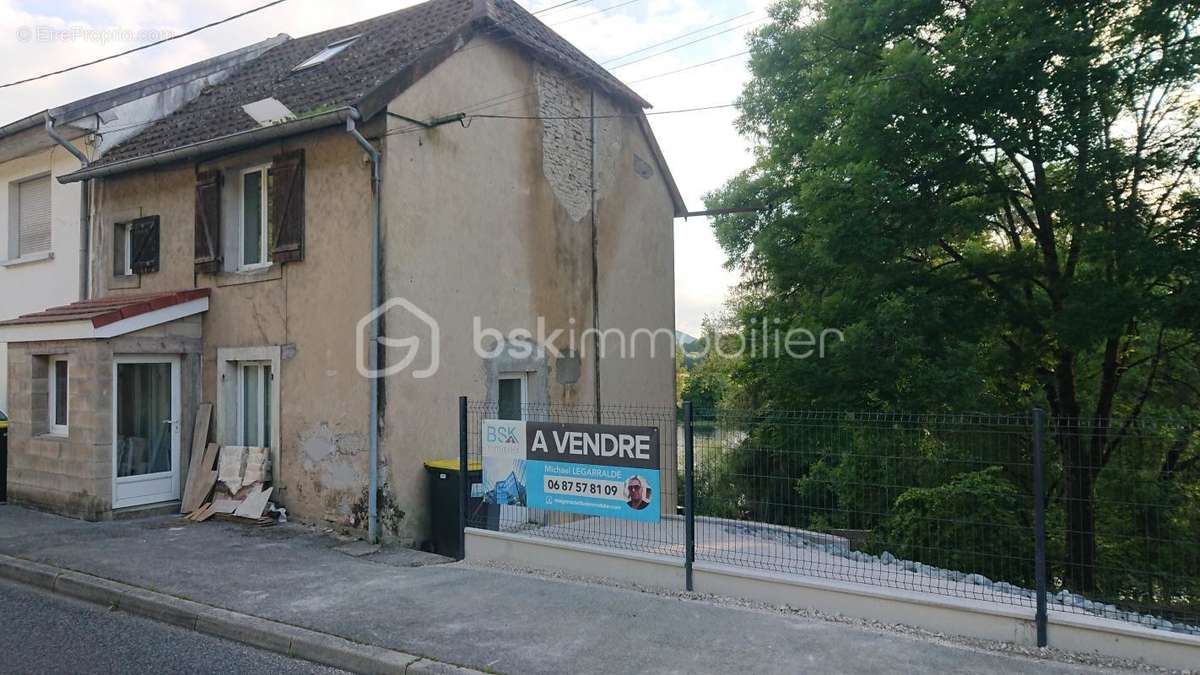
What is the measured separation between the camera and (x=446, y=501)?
8992 millimetres

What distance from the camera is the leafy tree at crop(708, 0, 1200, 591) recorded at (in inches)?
442

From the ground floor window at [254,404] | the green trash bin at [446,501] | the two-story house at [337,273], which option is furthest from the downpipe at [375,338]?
the ground floor window at [254,404]

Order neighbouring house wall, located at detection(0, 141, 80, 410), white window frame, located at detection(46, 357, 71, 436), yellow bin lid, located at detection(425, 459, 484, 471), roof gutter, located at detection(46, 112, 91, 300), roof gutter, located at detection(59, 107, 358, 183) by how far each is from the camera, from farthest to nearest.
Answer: neighbouring house wall, located at detection(0, 141, 80, 410)
roof gutter, located at detection(46, 112, 91, 300)
white window frame, located at detection(46, 357, 71, 436)
roof gutter, located at detection(59, 107, 358, 183)
yellow bin lid, located at detection(425, 459, 484, 471)

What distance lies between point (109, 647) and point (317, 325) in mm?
4672

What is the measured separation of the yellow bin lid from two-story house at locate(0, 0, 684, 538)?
0.14 metres

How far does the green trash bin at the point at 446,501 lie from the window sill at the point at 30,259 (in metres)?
8.62

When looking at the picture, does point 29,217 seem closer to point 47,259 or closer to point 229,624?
point 47,259

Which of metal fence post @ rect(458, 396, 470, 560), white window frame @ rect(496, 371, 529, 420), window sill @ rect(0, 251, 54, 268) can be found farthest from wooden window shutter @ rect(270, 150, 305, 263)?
window sill @ rect(0, 251, 54, 268)

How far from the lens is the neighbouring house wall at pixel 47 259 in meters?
12.8

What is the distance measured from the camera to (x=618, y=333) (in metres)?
13.5

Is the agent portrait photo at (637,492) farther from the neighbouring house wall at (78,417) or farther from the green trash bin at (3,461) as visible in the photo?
the green trash bin at (3,461)

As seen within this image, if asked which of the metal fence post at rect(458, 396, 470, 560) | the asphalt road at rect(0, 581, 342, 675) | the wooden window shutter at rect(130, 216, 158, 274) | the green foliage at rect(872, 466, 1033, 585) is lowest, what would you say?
the green foliage at rect(872, 466, 1033, 585)

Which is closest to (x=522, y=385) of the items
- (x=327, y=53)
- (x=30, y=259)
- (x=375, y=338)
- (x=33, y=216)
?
(x=375, y=338)

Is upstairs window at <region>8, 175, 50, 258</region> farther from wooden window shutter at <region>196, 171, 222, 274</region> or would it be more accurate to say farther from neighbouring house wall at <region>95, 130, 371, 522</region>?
neighbouring house wall at <region>95, 130, 371, 522</region>
